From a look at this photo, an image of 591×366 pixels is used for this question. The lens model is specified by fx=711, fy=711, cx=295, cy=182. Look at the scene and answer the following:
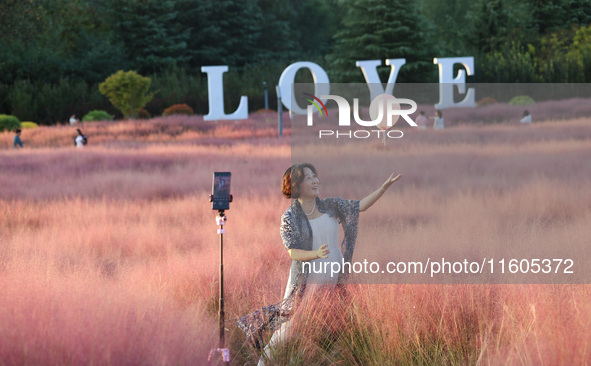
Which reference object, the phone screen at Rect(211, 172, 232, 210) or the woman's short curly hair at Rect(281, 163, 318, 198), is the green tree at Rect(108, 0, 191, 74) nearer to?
the phone screen at Rect(211, 172, 232, 210)

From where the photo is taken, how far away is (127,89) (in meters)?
31.9

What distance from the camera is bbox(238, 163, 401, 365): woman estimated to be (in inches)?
180

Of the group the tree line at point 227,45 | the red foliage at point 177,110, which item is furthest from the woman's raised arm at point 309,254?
the red foliage at point 177,110

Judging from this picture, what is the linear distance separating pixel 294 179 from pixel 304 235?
38cm

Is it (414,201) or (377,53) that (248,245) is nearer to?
(414,201)

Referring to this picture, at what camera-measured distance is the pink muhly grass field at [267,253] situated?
422cm

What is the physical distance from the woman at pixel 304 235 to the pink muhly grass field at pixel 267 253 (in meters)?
0.16

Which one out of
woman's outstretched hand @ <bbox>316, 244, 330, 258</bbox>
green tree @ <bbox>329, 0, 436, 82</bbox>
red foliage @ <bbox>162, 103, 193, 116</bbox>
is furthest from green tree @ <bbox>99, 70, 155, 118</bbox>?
woman's outstretched hand @ <bbox>316, 244, 330, 258</bbox>

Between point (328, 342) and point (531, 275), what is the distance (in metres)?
1.82

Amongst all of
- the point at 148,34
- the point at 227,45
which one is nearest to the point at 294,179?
the point at 148,34

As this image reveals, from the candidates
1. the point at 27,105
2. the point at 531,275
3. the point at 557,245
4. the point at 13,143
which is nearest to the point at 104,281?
the point at 531,275

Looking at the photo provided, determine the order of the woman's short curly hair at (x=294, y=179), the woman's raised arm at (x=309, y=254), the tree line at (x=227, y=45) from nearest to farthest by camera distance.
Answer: the woman's raised arm at (x=309, y=254), the woman's short curly hair at (x=294, y=179), the tree line at (x=227, y=45)

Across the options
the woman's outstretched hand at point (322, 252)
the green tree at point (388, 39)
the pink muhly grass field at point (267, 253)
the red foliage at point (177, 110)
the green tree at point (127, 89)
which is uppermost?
the green tree at point (388, 39)

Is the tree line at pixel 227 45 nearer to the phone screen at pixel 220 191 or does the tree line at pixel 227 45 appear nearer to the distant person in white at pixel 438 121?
the distant person in white at pixel 438 121
